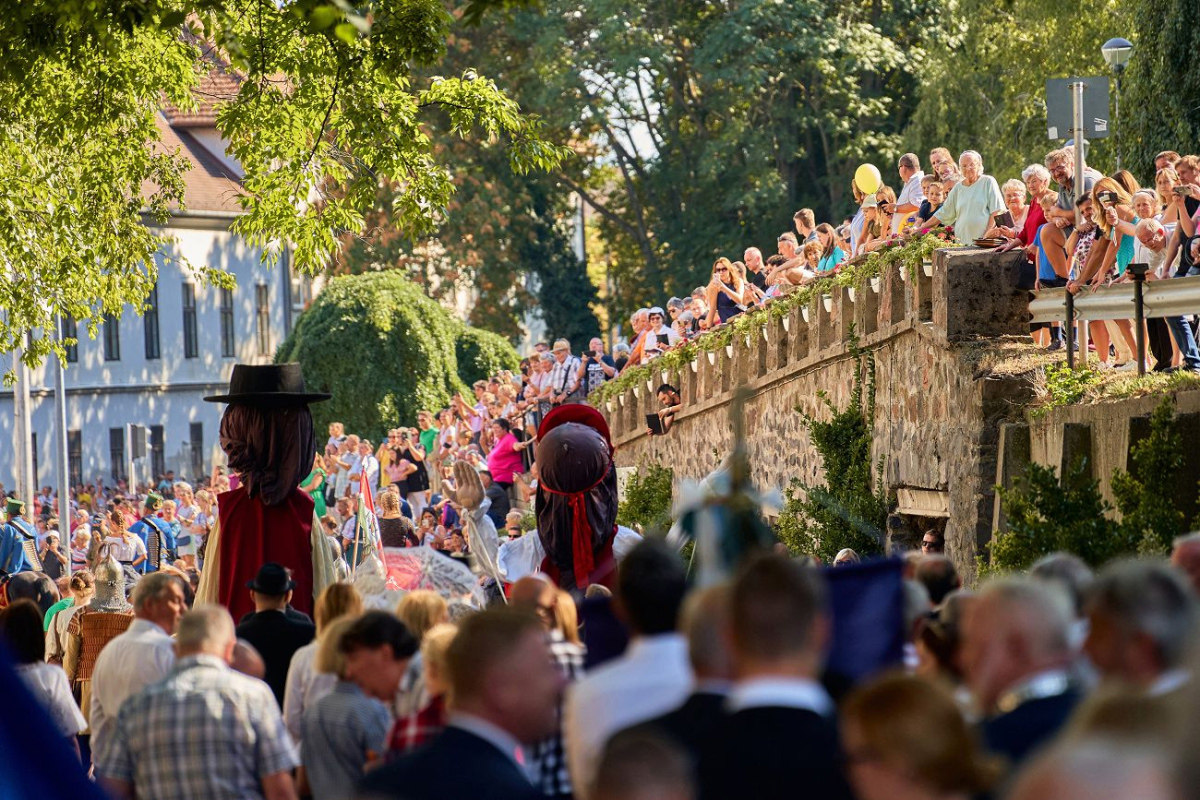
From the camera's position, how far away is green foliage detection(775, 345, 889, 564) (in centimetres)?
1959

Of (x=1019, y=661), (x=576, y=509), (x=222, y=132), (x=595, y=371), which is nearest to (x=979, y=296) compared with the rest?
(x=222, y=132)

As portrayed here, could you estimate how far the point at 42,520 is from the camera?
106ft

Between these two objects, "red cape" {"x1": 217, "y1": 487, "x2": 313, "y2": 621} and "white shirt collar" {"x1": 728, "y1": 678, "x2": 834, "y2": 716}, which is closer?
"white shirt collar" {"x1": 728, "y1": 678, "x2": 834, "y2": 716}

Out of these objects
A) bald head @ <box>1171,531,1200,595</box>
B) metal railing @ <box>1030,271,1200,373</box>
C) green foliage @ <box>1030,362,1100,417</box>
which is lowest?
green foliage @ <box>1030,362,1100,417</box>

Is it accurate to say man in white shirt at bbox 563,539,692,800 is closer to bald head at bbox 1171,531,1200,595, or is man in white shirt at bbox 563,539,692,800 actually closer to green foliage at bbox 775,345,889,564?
bald head at bbox 1171,531,1200,595

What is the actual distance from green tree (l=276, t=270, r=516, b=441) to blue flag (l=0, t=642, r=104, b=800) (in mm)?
41889

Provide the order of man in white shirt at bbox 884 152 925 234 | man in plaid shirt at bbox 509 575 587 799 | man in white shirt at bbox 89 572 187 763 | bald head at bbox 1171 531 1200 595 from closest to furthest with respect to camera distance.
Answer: man in plaid shirt at bbox 509 575 587 799
bald head at bbox 1171 531 1200 595
man in white shirt at bbox 89 572 187 763
man in white shirt at bbox 884 152 925 234

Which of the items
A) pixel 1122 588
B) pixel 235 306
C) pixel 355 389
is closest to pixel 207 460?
pixel 235 306

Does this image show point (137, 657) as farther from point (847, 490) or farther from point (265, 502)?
point (847, 490)

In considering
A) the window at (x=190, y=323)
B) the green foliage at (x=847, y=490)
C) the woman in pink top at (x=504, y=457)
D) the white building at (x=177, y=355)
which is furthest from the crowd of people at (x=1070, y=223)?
the window at (x=190, y=323)

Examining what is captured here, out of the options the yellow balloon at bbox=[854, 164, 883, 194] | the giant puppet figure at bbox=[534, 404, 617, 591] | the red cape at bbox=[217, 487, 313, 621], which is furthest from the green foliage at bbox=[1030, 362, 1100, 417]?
the red cape at bbox=[217, 487, 313, 621]

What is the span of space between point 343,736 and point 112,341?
1868 inches

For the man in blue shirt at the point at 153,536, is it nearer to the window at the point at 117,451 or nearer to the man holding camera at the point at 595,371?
the man holding camera at the point at 595,371

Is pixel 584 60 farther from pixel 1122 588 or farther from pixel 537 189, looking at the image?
pixel 1122 588
